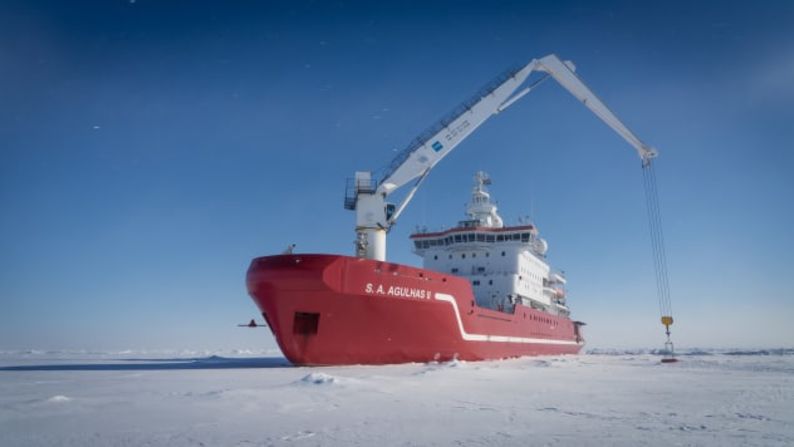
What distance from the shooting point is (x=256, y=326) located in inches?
619

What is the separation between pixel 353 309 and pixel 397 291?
5.07ft

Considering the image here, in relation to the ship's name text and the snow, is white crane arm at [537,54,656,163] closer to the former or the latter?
the ship's name text

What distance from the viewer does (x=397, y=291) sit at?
13.6 meters

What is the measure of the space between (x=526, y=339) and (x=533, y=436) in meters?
20.6

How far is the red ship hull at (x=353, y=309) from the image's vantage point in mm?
12523

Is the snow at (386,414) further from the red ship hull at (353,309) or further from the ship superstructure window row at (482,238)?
the ship superstructure window row at (482,238)

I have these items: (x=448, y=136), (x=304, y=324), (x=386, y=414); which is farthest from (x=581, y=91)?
(x=386, y=414)

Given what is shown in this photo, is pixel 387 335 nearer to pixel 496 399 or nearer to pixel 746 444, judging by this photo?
pixel 496 399

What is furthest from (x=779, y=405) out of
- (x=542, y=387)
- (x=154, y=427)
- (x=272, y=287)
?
(x=272, y=287)

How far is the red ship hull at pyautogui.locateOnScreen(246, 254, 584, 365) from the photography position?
12.5 metres

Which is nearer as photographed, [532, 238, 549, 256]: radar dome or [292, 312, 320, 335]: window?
[292, 312, 320, 335]: window

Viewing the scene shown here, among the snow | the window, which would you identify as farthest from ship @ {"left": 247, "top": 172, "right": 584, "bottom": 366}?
the snow

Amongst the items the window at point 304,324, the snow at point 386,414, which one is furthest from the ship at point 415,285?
the snow at point 386,414

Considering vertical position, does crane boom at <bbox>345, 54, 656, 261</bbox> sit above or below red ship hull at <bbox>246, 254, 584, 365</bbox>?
above
